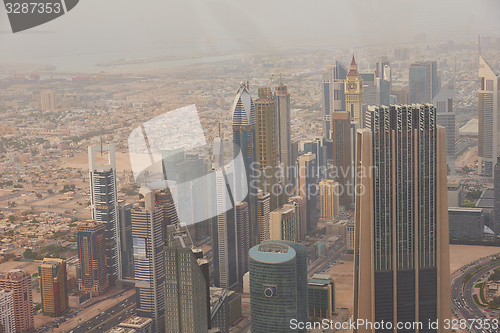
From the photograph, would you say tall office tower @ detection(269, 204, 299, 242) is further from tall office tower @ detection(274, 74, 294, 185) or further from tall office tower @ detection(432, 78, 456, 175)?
tall office tower @ detection(432, 78, 456, 175)

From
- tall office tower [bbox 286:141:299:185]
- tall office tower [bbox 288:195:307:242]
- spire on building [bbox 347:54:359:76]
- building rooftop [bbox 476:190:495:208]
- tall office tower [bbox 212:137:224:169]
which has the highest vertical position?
spire on building [bbox 347:54:359:76]

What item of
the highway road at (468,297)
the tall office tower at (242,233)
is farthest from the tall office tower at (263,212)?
the highway road at (468,297)

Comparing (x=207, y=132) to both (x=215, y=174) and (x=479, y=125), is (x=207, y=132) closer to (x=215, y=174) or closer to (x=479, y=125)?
(x=215, y=174)

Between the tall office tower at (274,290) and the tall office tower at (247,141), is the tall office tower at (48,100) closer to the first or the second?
the tall office tower at (247,141)

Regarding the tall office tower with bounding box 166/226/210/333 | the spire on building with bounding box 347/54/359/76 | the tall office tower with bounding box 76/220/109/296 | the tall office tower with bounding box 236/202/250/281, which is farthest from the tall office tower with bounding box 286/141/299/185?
the tall office tower with bounding box 166/226/210/333

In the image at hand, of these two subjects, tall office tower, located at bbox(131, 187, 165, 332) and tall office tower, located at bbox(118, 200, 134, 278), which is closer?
tall office tower, located at bbox(131, 187, 165, 332)

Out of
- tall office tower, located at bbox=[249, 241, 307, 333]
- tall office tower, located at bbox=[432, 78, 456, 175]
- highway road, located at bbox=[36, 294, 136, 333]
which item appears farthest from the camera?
tall office tower, located at bbox=[432, 78, 456, 175]

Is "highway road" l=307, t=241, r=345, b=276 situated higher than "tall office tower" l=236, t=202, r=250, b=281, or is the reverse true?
"tall office tower" l=236, t=202, r=250, b=281
